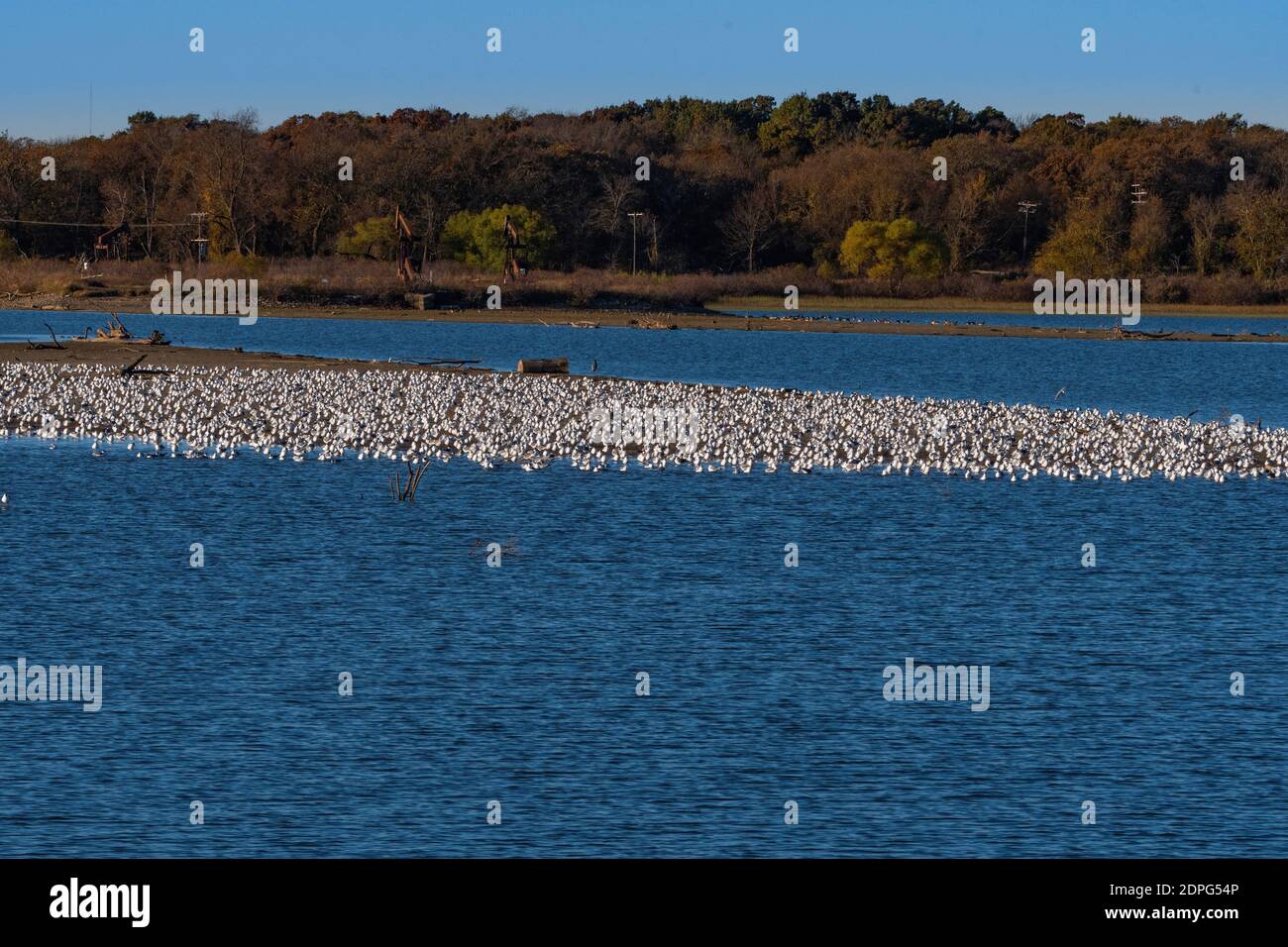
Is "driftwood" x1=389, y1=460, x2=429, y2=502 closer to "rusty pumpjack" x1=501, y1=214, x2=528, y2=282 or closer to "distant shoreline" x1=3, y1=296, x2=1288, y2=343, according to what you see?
"distant shoreline" x1=3, y1=296, x2=1288, y2=343

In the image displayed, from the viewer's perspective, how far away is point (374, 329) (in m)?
78.5

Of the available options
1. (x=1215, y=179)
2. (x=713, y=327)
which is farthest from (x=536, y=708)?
(x=1215, y=179)

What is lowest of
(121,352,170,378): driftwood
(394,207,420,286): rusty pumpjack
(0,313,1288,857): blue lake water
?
(0,313,1288,857): blue lake water

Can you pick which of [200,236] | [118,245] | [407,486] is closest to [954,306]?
[200,236]

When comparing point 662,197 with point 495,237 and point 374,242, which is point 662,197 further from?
point 374,242

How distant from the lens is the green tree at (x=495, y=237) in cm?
10825

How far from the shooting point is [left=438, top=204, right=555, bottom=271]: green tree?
10825 centimetres

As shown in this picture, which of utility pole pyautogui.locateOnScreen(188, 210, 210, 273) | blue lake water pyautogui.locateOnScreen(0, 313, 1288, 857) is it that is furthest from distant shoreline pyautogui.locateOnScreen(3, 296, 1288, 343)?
blue lake water pyautogui.locateOnScreen(0, 313, 1288, 857)

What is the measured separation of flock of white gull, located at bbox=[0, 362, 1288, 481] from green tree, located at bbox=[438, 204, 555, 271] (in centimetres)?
6560

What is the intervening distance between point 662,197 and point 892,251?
17699mm

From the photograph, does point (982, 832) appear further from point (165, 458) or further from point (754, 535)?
point (165, 458)

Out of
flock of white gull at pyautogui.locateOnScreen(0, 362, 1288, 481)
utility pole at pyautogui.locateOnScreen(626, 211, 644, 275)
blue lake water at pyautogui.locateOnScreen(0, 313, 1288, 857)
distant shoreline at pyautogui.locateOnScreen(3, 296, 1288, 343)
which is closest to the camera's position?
blue lake water at pyautogui.locateOnScreen(0, 313, 1288, 857)

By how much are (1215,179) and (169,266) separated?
69.7m

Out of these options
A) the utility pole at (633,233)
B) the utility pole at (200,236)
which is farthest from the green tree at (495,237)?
the utility pole at (200,236)
